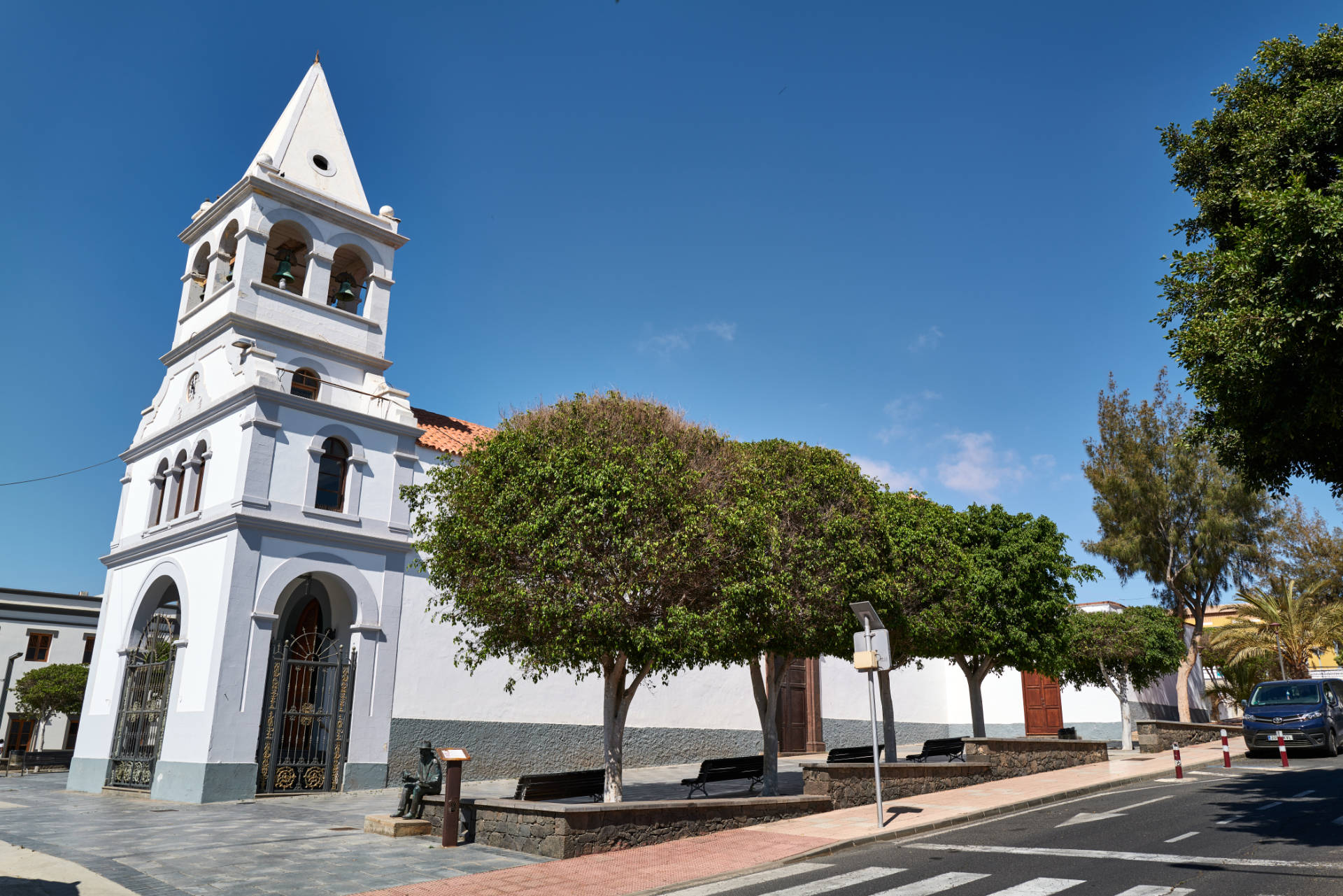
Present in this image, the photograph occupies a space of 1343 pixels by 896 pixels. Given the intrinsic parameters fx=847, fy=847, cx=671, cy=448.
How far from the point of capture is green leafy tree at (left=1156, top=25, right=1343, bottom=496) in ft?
28.5

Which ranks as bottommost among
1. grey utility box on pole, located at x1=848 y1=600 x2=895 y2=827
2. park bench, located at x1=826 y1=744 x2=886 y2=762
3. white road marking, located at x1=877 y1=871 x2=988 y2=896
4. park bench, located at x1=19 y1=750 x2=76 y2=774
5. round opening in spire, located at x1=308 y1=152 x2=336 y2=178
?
park bench, located at x1=19 y1=750 x2=76 y2=774

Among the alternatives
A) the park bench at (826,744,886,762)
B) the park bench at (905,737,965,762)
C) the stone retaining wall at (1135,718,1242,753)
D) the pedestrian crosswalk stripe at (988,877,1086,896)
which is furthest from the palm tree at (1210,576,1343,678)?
the pedestrian crosswalk stripe at (988,877,1086,896)

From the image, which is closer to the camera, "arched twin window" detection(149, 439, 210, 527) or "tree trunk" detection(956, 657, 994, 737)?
"arched twin window" detection(149, 439, 210, 527)

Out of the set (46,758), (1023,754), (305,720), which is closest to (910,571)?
(1023,754)

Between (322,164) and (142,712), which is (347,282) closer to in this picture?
(322,164)

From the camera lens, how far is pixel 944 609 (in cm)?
1912

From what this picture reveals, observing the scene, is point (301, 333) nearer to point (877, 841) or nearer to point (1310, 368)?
point (877, 841)

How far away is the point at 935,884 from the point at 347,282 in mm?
20981

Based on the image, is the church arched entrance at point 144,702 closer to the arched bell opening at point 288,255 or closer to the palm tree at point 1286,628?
the arched bell opening at point 288,255

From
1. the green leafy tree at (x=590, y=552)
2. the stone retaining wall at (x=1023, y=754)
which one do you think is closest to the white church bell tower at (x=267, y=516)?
the green leafy tree at (x=590, y=552)

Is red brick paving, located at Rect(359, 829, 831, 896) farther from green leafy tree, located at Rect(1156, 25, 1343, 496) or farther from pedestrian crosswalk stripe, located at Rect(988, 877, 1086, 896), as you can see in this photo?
green leafy tree, located at Rect(1156, 25, 1343, 496)

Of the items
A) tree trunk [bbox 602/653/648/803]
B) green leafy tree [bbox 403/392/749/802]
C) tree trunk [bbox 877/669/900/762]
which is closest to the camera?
green leafy tree [bbox 403/392/749/802]

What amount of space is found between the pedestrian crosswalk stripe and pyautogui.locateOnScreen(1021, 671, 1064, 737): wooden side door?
29906 millimetres

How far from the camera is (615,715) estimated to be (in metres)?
14.0
